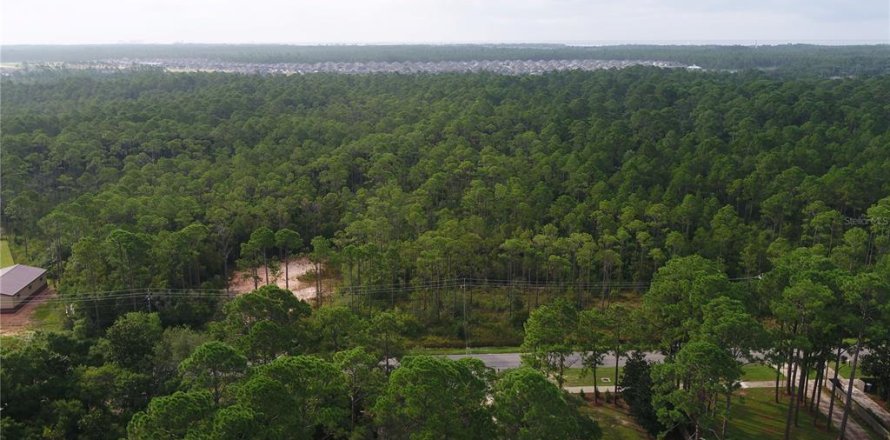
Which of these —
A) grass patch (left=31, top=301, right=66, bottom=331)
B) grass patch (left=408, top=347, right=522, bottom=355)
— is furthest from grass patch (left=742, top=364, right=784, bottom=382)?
grass patch (left=31, top=301, right=66, bottom=331)

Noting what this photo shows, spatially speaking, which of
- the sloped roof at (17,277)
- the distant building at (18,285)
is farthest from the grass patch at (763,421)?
the sloped roof at (17,277)

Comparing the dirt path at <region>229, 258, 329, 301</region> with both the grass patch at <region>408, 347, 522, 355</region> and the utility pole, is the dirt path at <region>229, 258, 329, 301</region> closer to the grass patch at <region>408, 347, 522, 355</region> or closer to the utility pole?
the utility pole

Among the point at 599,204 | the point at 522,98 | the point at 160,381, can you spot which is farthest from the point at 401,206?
the point at 522,98

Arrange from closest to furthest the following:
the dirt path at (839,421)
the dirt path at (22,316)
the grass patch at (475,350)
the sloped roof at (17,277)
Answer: the dirt path at (839,421)
the grass patch at (475,350)
the dirt path at (22,316)
the sloped roof at (17,277)

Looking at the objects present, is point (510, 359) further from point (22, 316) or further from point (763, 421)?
point (22, 316)

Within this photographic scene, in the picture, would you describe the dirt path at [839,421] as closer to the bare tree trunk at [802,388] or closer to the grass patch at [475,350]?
the bare tree trunk at [802,388]

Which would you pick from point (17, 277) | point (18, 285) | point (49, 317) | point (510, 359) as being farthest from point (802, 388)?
point (17, 277)
